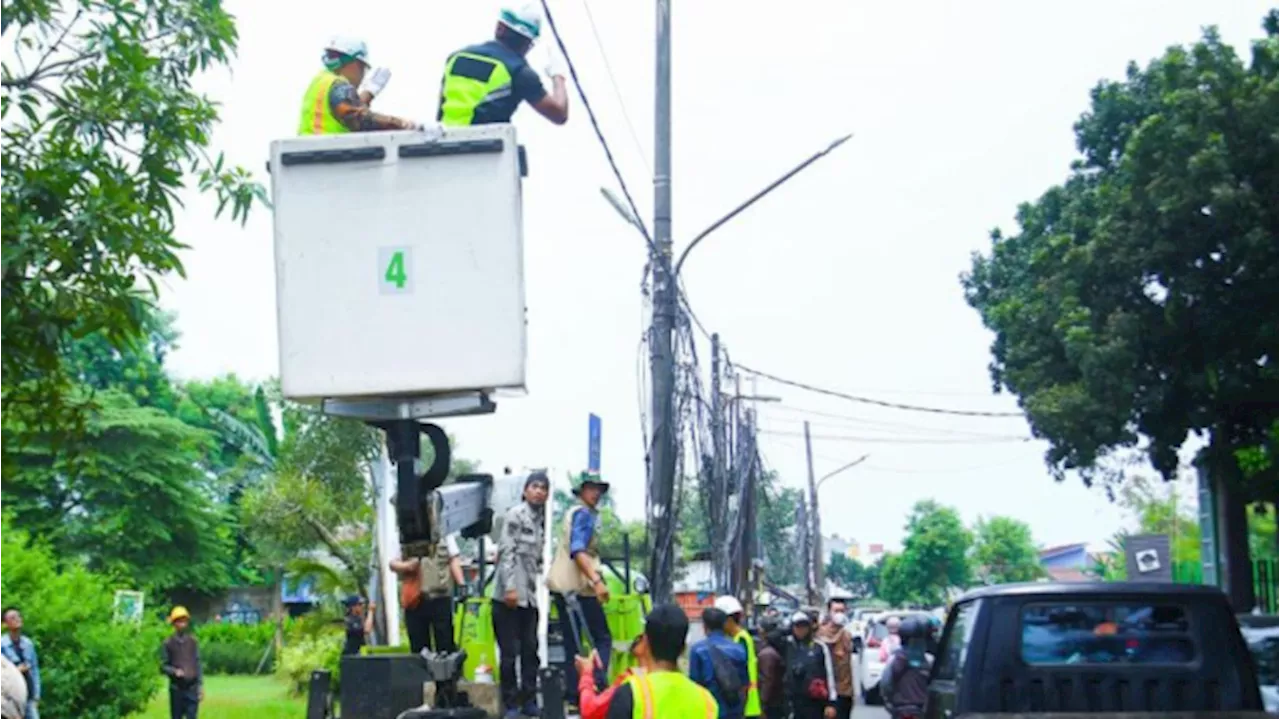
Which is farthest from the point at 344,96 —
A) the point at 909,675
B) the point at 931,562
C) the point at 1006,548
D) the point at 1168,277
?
the point at 1006,548

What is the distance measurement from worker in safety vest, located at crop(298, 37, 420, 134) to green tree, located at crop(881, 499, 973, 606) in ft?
384

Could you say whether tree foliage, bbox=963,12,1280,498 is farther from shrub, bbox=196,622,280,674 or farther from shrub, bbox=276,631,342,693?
shrub, bbox=196,622,280,674

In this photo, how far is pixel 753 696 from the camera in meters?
12.7

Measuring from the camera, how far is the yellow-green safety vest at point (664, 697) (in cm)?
648

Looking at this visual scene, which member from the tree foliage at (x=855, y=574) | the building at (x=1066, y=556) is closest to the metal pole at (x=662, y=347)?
the tree foliage at (x=855, y=574)

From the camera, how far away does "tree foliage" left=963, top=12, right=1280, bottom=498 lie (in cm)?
2539

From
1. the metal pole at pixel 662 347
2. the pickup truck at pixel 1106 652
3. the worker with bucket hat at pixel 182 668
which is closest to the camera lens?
the pickup truck at pixel 1106 652

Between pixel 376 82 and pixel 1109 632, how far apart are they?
16.1ft

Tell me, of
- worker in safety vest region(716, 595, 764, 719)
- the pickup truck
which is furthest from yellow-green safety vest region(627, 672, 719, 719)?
worker in safety vest region(716, 595, 764, 719)

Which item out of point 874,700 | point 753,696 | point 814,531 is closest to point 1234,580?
point 874,700

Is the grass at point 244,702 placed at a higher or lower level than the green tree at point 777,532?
lower

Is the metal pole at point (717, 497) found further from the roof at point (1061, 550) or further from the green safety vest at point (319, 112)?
the roof at point (1061, 550)

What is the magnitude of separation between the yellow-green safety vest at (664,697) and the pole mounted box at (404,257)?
2194 mm

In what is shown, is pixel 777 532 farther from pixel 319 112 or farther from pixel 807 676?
pixel 319 112
